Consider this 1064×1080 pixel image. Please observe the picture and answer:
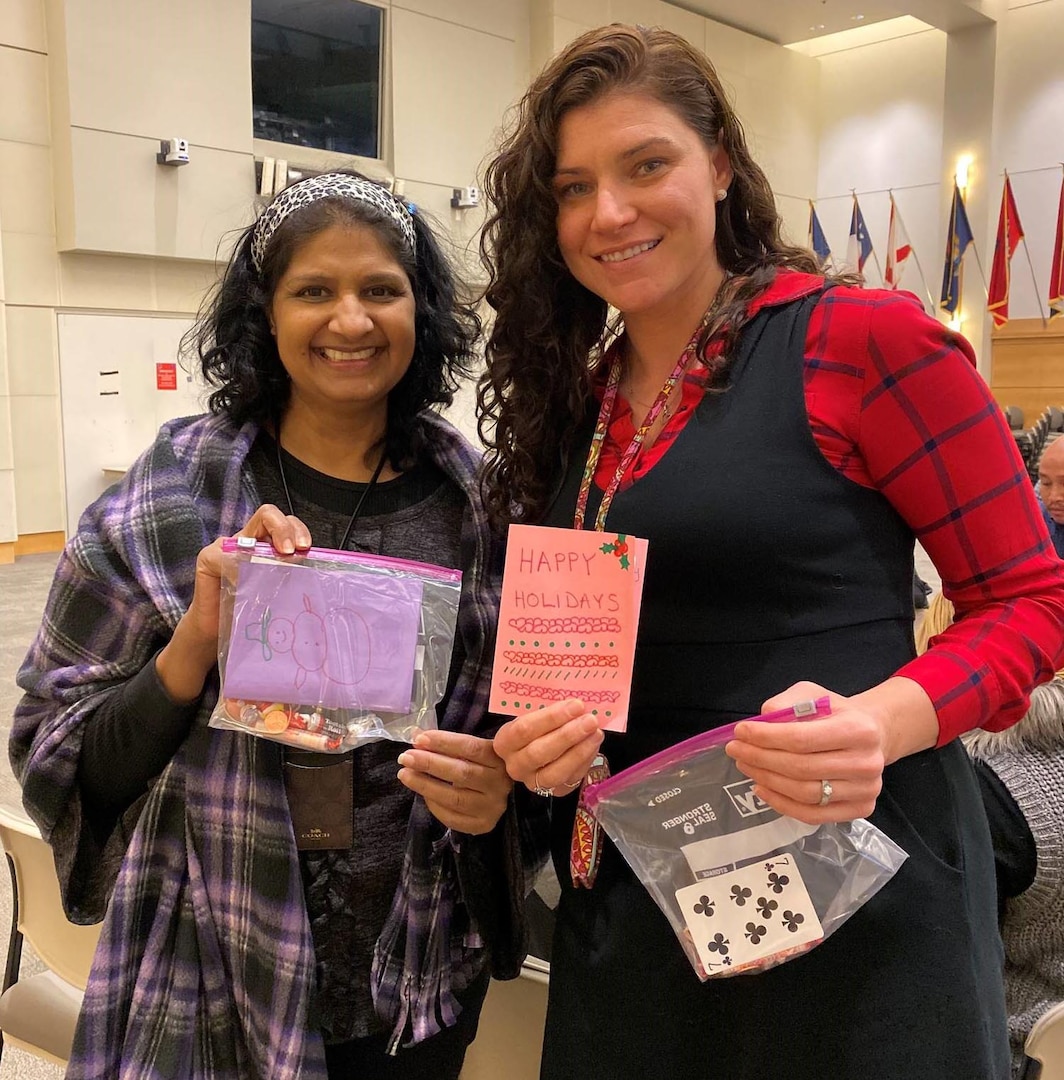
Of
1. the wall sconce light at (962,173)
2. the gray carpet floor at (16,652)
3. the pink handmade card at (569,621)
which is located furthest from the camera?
the wall sconce light at (962,173)

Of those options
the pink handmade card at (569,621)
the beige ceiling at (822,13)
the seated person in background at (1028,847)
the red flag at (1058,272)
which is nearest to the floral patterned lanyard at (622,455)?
the pink handmade card at (569,621)

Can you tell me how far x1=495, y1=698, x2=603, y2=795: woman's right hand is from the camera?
0.96 meters

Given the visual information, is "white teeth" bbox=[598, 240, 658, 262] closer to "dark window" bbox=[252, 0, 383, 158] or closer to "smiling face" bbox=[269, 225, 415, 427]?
"smiling face" bbox=[269, 225, 415, 427]

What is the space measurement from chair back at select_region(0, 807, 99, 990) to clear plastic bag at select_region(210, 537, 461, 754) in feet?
2.65

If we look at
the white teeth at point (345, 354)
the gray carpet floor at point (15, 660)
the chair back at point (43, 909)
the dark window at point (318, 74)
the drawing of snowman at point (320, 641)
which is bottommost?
the gray carpet floor at point (15, 660)

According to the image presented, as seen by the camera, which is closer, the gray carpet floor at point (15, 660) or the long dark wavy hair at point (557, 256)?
the long dark wavy hair at point (557, 256)

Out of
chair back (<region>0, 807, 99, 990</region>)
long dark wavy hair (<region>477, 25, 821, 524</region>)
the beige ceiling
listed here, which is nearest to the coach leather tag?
long dark wavy hair (<region>477, 25, 821, 524</region>)

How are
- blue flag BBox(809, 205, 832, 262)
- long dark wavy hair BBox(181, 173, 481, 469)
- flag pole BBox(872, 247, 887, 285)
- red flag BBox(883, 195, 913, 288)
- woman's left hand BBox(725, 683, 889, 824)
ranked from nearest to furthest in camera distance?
woman's left hand BBox(725, 683, 889, 824) → long dark wavy hair BBox(181, 173, 481, 469) → red flag BBox(883, 195, 913, 288) → blue flag BBox(809, 205, 832, 262) → flag pole BBox(872, 247, 887, 285)

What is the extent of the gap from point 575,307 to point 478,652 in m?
0.50

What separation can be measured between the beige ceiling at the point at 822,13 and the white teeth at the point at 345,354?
12.9 m

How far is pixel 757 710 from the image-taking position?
104cm

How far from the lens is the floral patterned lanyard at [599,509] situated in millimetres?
1110

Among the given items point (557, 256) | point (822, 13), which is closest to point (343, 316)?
point (557, 256)

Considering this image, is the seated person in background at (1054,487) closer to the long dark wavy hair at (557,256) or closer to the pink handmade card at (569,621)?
the long dark wavy hair at (557,256)
